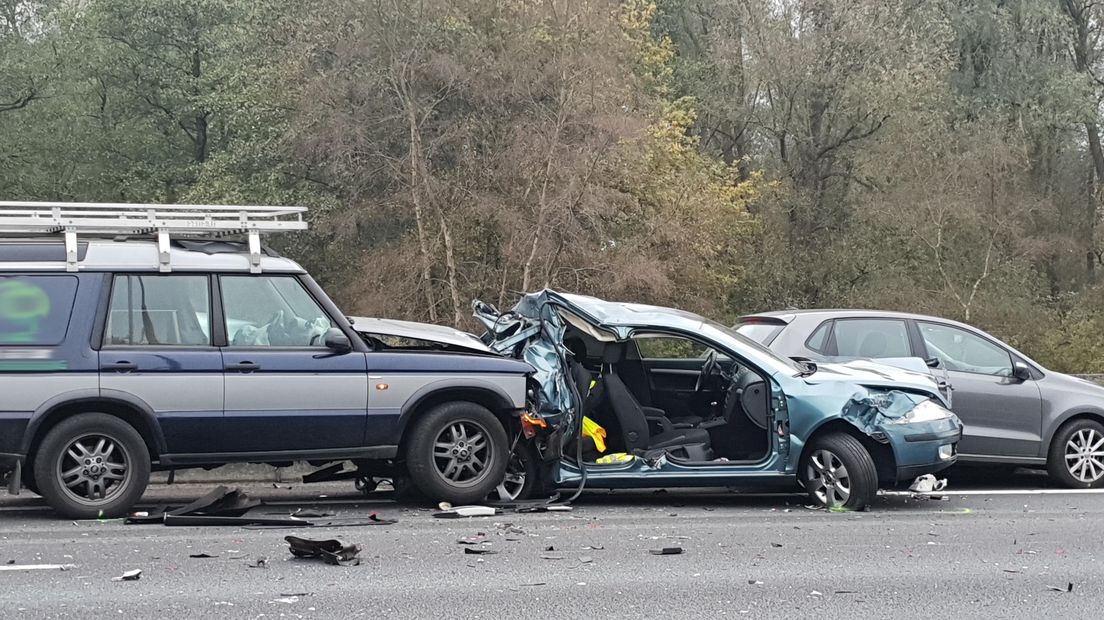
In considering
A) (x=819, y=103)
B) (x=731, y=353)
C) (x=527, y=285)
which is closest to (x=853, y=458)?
(x=731, y=353)

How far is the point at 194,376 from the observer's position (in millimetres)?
8188

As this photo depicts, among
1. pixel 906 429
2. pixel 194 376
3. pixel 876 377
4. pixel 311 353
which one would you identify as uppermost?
pixel 311 353

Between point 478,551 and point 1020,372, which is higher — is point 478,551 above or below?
below

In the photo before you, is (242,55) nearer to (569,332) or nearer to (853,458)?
(569,332)

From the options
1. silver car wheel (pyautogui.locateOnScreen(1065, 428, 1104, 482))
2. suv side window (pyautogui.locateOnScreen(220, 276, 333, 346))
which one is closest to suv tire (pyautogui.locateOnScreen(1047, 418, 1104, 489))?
silver car wheel (pyautogui.locateOnScreen(1065, 428, 1104, 482))

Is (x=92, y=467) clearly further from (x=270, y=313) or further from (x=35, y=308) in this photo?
(x=270, y=313)

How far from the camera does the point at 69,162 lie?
30609mm

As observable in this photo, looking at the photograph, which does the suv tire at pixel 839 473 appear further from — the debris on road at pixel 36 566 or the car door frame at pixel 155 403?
the debris on road at pixel 36 566

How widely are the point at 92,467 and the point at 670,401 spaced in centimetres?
458

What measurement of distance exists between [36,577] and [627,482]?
165 inches

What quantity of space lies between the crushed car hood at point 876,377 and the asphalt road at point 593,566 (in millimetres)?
978

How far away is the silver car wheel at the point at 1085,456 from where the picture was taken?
10.6 m

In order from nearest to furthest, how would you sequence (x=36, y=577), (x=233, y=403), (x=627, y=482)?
(x=36, y=577) → (x=233, y=403) → (x=627, y=482)

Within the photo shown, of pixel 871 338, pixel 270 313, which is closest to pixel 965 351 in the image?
pixel 871 338
